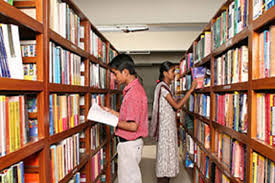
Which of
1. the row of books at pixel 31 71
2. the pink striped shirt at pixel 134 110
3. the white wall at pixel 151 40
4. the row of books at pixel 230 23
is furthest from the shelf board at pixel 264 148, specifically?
the white wall at pixel 151 40

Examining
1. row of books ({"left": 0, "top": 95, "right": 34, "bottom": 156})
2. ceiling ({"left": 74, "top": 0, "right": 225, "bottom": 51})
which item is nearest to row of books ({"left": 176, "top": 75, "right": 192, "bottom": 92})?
ceiling ({"left": 74, "top": 0, "right": 225, "bottom": 51})

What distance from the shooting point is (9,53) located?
0.99 metres

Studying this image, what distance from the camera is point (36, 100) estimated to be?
1.24 metres

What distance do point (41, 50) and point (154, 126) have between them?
2098 millimetres

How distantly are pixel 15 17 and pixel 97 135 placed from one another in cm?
184

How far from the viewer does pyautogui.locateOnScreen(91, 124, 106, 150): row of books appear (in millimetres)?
2375

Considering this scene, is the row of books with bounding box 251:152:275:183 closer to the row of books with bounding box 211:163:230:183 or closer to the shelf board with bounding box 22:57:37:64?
the row of books with bounding box 211:163:230:183

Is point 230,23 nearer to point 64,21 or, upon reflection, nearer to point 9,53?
point 64,21

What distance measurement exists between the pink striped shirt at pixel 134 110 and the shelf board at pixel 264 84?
987 mm

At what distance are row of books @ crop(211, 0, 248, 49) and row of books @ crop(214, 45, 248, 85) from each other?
0.15 m

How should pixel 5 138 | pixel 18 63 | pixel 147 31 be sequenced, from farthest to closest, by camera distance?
pixel 147 31, pixel 18 63, pixel 5 138

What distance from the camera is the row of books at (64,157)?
1.39 m

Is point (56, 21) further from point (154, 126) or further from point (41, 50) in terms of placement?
point (154, 126)

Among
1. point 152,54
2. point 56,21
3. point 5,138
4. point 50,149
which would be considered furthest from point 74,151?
point 152,54
